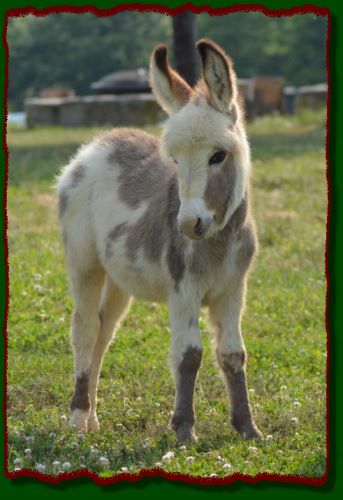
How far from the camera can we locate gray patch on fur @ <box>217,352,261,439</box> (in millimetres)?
5688

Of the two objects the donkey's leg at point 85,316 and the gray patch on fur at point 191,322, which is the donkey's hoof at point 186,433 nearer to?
the gray patch on fur at point 191,322

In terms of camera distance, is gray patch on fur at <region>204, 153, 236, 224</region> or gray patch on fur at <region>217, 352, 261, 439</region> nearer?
gray patch on fur at <region>204, 153, 236, 224</region>

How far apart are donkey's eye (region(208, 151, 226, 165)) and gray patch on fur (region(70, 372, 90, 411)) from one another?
2.10 meters

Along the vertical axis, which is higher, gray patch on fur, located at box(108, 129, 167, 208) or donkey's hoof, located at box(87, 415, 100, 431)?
gray patch on fur, located at box(108, 129, 167, 208)

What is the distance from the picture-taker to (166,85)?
5418 mm

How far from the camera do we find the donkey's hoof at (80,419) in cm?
620

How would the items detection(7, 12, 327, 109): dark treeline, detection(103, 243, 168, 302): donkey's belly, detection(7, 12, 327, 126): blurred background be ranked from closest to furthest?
detection(103, 243, 168, 302): donkey's belly → detection(7, 12, 327, 126): blurred background → detection(7, 12, 327, 109): dark treeline

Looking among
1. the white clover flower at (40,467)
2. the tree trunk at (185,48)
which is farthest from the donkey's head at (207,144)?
the tree trunk at (185,48)

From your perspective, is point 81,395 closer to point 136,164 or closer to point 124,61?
point 136,164

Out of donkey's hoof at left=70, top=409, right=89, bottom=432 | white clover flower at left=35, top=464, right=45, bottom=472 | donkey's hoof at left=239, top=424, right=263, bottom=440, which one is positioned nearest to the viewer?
white clover flower at left=35, top=464, right=45, bottom=472

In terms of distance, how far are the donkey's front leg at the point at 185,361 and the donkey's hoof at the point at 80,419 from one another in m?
0.91

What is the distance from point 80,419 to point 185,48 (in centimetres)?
1142

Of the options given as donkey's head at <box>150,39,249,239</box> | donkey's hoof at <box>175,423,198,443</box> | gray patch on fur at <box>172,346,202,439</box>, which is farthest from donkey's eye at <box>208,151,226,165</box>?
donkey's hoof at <box>175,423,198,443</box>

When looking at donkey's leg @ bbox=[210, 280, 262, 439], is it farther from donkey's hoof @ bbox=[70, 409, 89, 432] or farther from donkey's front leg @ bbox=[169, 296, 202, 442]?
donkey's hoof @ bbox=[70, 409, 89, 432]
